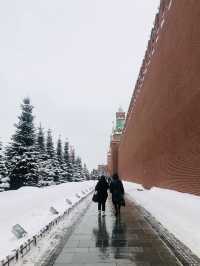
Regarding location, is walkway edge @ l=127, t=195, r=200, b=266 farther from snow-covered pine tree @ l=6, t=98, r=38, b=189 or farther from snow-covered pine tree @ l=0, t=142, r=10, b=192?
snow-covered pine tree @ l=6, t=98, r=38, b=189

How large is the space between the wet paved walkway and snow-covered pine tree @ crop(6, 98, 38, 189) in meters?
26.1

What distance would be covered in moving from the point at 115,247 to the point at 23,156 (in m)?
30.6

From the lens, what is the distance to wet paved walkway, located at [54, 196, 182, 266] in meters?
7.15

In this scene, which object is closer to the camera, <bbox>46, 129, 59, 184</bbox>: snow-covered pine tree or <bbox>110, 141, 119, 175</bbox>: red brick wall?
<bbox>46, 129, 59, 184</bbox>: snow-covered pine tree

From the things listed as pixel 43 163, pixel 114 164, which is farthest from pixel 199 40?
pixel 114 164

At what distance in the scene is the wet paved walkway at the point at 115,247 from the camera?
23.5 ft

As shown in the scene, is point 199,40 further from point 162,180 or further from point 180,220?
point 162,180

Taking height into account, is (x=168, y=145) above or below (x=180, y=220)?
above

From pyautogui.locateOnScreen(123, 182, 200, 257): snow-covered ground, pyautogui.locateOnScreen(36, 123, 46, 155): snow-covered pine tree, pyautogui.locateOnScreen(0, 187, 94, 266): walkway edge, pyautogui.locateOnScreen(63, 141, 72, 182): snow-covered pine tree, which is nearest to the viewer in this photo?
pyautogui.locateOnScreen(0, 187, 94, 266): walkway edge

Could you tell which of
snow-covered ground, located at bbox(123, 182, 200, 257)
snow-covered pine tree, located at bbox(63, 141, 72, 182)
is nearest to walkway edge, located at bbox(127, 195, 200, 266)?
snow-covered ground, located at bbox(123, 182, 200, 257)

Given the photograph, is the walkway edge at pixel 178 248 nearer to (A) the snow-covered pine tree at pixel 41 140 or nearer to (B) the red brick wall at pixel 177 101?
(B) the red brick wall at pixel 177 101

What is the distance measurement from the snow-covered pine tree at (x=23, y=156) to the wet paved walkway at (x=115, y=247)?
26.1 metres

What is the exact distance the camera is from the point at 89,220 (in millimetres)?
14172

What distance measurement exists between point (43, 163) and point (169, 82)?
30.1 m
